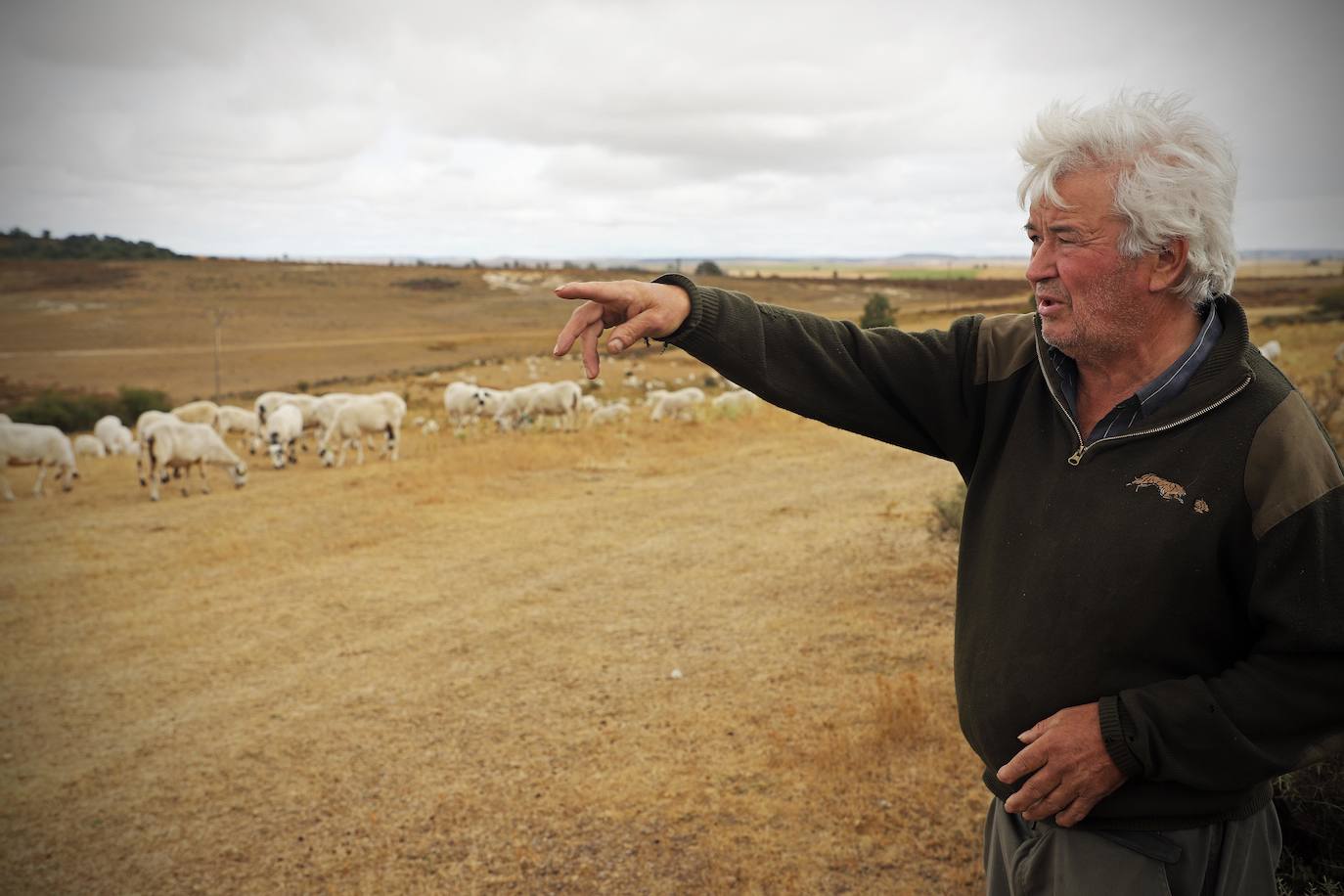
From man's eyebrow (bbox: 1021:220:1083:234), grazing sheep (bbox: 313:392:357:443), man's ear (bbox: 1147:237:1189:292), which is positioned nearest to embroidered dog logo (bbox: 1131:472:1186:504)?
man's ear (bbox: 1147:237:1189:292)

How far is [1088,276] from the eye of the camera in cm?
185

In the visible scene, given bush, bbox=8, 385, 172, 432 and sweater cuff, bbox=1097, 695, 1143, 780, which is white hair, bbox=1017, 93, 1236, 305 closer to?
sweater cuff, bbox=1097, 695, 1143, 780

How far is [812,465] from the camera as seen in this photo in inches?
535

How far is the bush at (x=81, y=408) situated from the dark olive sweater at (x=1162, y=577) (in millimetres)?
30178

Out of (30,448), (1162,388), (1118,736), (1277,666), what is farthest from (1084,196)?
(30,448)

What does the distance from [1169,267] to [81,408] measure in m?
32.6

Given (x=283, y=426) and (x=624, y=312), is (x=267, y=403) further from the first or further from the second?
(x=624, y=312)

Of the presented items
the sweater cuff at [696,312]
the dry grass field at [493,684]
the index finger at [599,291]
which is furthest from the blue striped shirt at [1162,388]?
the dry grass field at [493,684]

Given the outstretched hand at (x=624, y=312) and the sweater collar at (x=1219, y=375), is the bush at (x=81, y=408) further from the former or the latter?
the sweater collar at (x=1219, y=375)

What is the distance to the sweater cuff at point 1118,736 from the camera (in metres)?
1.70

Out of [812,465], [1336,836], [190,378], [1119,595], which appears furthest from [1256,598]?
[190,378]

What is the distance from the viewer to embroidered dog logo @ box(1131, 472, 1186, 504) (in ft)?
5.50

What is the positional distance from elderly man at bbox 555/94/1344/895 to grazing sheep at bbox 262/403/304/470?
16.3 m

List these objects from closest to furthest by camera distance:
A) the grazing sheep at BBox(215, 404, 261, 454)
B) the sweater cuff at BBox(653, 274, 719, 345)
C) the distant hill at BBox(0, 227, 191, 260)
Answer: the sweater cuff at BBox(653, 274, 719, 345) < the grazing sheep at BBox(215, 404, 261, 454) < the distant hill at BBox(0, 227, 191, 260)
